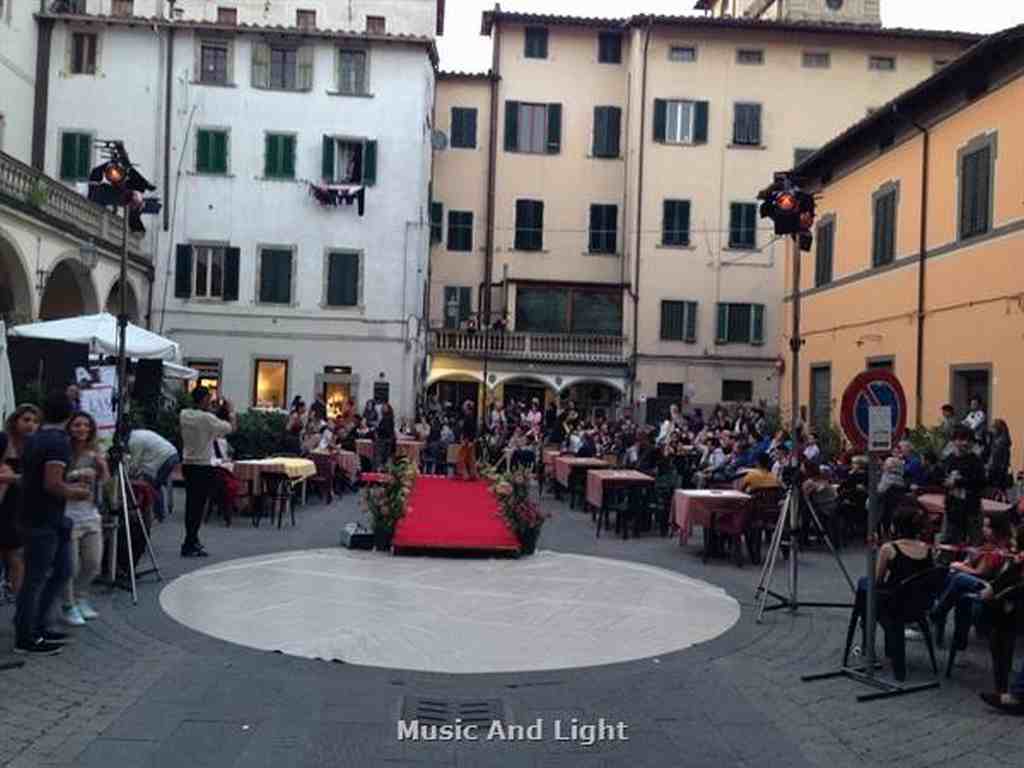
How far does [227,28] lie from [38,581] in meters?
27.6

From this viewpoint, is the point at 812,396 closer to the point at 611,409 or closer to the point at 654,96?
the point at 611,409

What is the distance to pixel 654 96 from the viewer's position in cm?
3650

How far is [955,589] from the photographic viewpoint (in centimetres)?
734

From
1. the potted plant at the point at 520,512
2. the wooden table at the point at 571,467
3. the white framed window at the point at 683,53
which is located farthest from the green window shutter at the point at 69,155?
the potted plant at the point at 520,512

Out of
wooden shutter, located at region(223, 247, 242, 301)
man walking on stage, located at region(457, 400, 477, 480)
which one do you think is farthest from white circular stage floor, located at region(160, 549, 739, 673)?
wooden shutter, located at region(223, 247, 242, 301)

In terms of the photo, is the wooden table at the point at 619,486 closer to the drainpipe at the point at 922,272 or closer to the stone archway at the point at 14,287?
the drainpipe at the point at 922,272

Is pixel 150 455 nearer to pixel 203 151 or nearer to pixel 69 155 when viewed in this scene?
pixel 203 151

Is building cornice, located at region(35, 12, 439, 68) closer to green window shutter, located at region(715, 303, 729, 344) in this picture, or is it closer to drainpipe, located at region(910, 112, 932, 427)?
green window shutter, located at region(715, 303, 729, 344)

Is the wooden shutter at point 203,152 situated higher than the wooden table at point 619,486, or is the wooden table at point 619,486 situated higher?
the wooden shutter at point 203,152

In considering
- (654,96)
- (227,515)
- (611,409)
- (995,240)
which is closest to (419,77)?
(654,96)

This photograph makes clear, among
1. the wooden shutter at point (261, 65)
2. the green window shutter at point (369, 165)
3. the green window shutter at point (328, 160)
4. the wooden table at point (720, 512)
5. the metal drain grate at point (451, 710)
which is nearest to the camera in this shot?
the metal drain grate at point (451, 710)

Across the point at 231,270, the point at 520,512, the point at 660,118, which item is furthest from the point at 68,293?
the point at 660,118

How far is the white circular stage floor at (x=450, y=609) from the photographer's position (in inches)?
296

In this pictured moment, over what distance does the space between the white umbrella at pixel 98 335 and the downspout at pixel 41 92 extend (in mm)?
17214
